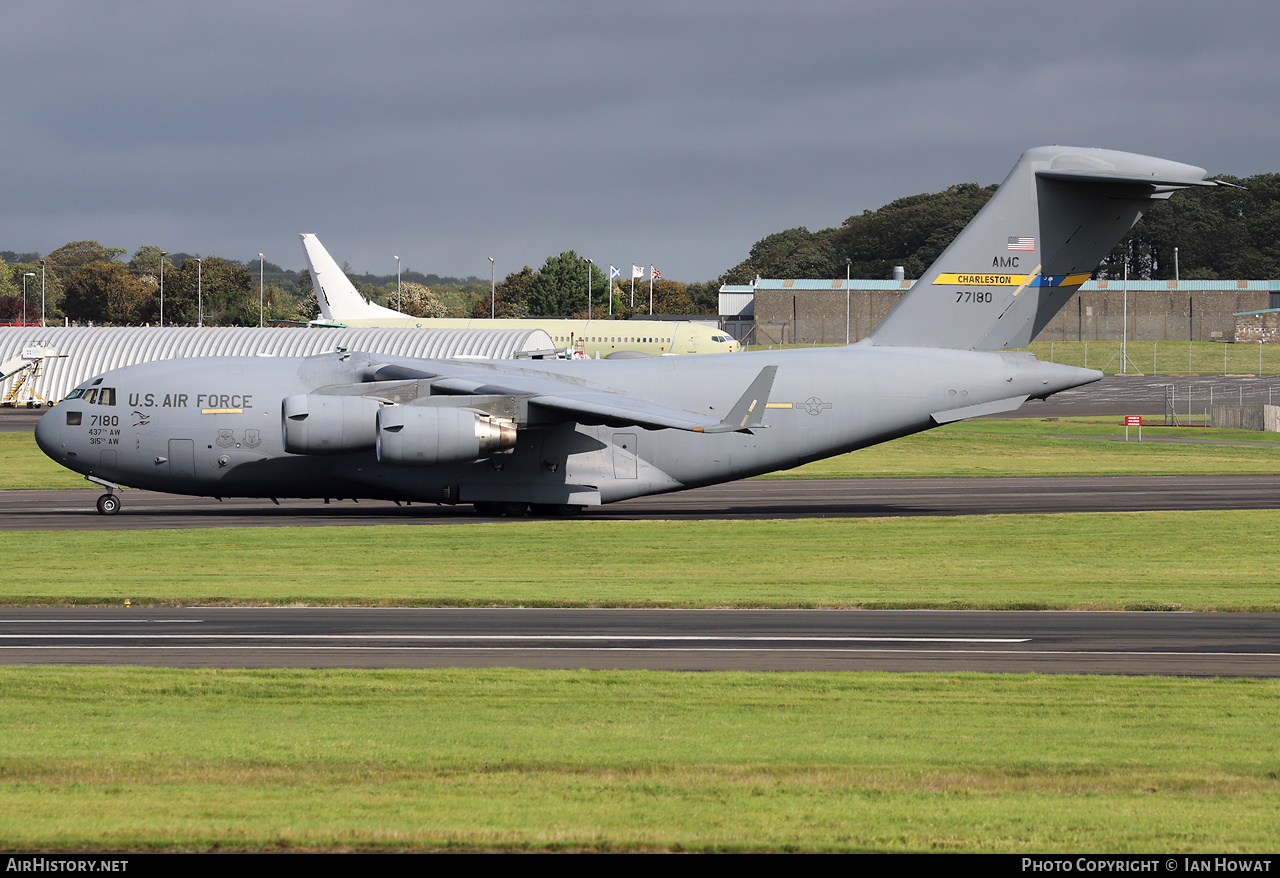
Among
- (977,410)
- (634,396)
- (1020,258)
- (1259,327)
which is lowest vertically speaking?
(977,410)

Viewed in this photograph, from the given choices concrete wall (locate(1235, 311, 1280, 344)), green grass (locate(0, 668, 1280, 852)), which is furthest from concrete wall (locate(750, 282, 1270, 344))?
green grass (locate(0, 668, 1280, 852))

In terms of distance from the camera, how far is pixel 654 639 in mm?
14875

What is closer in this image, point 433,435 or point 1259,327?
point 433,435

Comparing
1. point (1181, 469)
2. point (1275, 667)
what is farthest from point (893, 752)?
point (1181, 469)

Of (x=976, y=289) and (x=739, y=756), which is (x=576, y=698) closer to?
(x=739, y=756)

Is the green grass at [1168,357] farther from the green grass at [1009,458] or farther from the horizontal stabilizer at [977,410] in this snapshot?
the horizontal stabilizer at [977,410]

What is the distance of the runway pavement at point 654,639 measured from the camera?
1340 cm

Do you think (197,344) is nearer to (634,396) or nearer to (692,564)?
(634,396)

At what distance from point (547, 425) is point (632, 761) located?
19010 mm

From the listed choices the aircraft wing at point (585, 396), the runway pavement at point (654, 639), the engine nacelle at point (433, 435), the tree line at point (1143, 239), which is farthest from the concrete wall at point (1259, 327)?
the runway pavement at point (654, 639)

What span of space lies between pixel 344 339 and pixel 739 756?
64.9m

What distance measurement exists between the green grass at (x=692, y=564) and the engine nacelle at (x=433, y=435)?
1.55 meters

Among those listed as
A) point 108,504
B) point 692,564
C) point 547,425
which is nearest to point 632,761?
point 692,564

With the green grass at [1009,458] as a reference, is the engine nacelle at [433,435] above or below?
above
